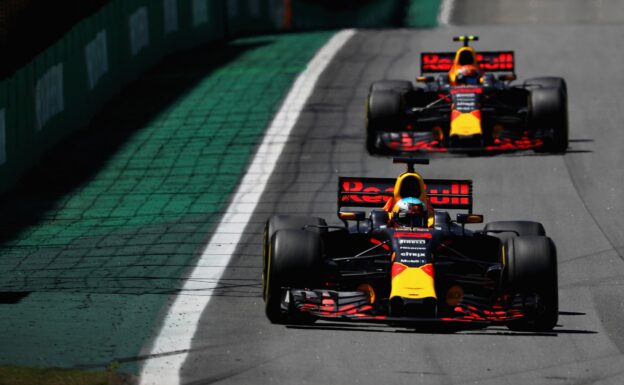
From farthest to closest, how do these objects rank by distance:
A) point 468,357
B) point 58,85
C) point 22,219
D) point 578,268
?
point 58,85 < point 22,219 < point 578,268 < point 468,357

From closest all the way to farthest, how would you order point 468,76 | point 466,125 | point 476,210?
point 476,210
point 466,125
point 468,76

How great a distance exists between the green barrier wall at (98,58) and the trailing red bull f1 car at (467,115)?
201 inches

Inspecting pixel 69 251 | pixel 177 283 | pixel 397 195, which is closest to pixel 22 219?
pixel 69 251

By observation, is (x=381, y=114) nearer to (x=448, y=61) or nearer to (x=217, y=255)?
(x=448, y=61)

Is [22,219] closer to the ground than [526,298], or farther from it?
closer to the ground

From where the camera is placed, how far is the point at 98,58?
2706 cm

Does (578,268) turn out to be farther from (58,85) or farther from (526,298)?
(58,85)

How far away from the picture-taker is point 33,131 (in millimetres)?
23266

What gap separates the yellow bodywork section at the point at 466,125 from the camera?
864 inches

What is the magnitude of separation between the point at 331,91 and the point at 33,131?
6.51m

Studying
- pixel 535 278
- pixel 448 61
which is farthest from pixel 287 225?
pixel 448 61

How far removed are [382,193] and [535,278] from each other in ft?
8.41

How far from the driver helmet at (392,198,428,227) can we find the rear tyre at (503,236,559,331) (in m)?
1.32

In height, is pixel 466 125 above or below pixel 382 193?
below
